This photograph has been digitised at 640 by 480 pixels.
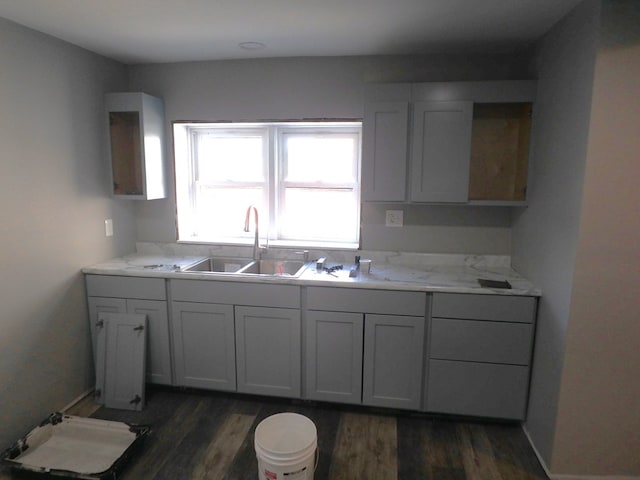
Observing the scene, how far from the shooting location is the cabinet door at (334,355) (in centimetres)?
244

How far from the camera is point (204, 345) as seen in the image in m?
2.63

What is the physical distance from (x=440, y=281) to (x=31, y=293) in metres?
2.42

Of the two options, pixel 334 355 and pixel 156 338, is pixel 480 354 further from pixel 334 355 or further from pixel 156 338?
pixel 156 338

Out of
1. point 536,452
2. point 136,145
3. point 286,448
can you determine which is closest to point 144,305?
point 136,145

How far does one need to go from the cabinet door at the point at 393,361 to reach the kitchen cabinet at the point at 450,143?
0.80m

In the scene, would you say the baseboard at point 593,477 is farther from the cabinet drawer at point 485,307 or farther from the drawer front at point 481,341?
the cabinet drawer at point 485,307

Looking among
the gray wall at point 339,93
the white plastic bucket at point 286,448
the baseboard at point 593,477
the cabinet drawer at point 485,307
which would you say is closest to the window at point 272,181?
the gray wall at point 339,93

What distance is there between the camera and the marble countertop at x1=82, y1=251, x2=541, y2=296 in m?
2.35

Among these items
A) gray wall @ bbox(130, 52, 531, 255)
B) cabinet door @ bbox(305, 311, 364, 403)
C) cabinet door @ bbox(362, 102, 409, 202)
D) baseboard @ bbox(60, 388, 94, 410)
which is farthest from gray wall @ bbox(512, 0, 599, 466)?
baseboard @ bbox(60, 388, 94, 410)

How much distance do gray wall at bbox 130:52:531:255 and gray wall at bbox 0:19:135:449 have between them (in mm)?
515

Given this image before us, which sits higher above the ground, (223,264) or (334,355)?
(223,264)

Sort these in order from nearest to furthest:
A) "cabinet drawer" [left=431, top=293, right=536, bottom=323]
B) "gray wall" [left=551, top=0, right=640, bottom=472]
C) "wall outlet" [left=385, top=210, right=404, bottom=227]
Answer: "gray wall" [left=551, top=0, right=640, bottom=472], "cabinet drawer" [left=431, top=293, right=536, bottom=323], "wall outlet" [left=385, top=210, right=404, bottom=227]

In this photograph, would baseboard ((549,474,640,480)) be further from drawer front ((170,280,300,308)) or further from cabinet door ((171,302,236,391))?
cabinet door ((171,302,236,391))

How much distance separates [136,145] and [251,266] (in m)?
1.29
